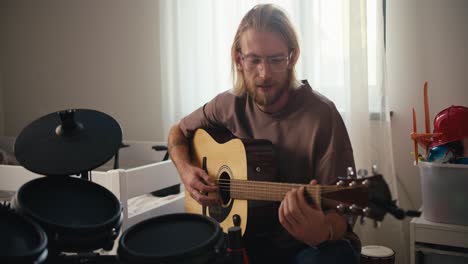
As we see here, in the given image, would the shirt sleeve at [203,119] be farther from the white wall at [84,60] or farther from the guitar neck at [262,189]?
the white wall at [84,60]

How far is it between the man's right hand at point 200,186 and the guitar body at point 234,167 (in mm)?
18

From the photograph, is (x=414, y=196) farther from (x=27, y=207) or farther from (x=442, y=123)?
(x=27, y=207)

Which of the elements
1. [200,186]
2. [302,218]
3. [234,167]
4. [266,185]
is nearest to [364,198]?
[302,218]

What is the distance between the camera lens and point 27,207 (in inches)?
38.9

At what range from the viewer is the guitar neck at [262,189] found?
42.2 inches

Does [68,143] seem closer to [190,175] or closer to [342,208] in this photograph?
[190,175]

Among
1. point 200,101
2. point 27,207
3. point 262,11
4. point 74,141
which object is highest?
point 262,11

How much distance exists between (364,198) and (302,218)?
0.18 metres

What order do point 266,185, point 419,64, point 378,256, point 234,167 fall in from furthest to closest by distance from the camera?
1. point 419,64
2. point 378,256
3. point 234,167
4. point 266,185

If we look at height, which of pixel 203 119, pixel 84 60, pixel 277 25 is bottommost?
pixel 203 119

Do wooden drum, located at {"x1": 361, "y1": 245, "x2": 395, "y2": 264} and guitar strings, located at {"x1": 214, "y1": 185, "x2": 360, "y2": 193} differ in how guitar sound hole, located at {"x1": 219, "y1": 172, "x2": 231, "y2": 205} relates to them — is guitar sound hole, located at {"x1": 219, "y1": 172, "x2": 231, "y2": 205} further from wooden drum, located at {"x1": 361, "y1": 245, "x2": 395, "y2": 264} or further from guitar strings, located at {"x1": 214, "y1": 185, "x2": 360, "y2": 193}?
wooden drum, located at {"x1": 361, "y1": 245, "x2": 395, "y2": 264}

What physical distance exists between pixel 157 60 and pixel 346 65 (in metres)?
0.99

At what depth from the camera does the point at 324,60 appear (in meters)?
1.79

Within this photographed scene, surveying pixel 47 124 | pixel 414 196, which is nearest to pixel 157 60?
pixel 47 124
